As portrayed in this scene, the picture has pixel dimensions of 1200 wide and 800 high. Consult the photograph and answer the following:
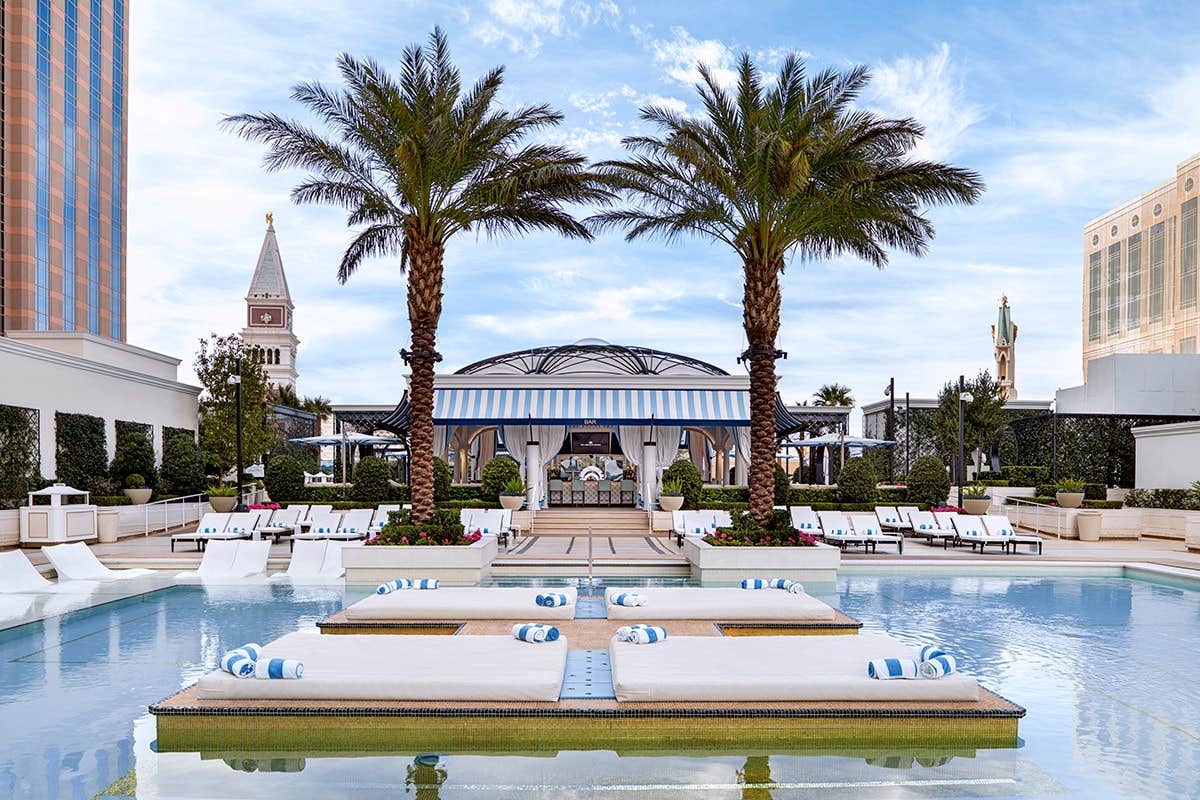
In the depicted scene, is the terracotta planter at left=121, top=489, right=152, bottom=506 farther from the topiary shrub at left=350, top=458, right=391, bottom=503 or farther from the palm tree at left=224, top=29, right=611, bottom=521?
the palm tree at left=224, top=29, right=611, bottom=521

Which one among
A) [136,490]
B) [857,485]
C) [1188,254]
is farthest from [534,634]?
[1188,254]

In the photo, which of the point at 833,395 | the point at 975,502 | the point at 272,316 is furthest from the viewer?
the point at 272,316

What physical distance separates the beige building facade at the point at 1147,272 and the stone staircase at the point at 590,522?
4182 cm

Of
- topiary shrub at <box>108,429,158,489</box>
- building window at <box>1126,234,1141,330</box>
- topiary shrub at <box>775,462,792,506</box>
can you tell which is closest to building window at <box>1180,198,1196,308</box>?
building window at <box>1126,234,1141,330</box>

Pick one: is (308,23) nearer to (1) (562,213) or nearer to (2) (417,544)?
(1) (562,213)

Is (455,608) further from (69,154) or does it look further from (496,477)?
(69,154)

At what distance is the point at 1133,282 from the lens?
2330 inches

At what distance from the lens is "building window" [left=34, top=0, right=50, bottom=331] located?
163ft

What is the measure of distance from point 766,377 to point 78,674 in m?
11.6

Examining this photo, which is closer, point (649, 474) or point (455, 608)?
point (455, 608)

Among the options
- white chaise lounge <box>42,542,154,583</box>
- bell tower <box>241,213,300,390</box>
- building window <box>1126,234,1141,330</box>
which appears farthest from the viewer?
bell tower <box>241,213,300,390</box>

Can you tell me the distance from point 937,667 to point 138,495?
22.8m

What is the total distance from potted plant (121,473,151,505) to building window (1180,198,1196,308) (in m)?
53.7

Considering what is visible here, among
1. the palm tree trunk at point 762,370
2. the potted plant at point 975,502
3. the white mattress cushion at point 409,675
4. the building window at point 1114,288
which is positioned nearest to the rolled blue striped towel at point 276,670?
the white mattress cushion at point 409,675
